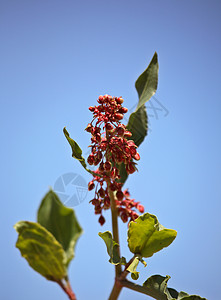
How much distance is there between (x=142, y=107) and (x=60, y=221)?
2.04ft

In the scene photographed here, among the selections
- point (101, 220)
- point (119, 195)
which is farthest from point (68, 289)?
point (101, 220)

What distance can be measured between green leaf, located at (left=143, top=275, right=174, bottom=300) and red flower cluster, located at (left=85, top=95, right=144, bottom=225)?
154 millimetres

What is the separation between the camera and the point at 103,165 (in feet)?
2.93

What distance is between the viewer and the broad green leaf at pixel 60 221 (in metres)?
0.51

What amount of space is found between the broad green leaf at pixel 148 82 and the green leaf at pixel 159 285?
0.45 metres

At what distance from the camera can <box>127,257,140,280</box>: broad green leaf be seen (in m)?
0.80

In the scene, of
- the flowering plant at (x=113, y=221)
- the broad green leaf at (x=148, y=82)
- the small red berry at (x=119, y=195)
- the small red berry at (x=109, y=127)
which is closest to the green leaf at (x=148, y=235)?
the flowering plant at (x=113, y=221)

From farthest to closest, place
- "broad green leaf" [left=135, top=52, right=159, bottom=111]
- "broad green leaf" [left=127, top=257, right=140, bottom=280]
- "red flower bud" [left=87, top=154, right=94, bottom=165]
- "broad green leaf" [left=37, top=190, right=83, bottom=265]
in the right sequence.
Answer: "broad green leaf" [left=135, top=52, right=159, bottom=111]
"red flower bud" [left=87, top=154, right=94, bottom=165]
"broad green leaf" [left=127, top=257, right=140, bottom=280]
"broad green leaf" [left=37, top=190, right=83, bottom=265]

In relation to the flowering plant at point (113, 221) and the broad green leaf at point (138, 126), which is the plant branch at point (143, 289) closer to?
the flowering plant at point (113, 221)

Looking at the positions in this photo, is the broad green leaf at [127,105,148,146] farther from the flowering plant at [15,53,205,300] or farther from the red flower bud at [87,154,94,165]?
the red flower bud at [87,154,94,165]

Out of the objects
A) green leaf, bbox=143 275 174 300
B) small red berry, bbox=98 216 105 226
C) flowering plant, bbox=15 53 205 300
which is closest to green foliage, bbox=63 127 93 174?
flowering plant, bbox=15 53 205 300

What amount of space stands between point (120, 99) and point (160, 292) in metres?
0.47

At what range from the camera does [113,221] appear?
88 centimetres

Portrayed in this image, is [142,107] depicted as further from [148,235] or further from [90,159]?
[148,235]
